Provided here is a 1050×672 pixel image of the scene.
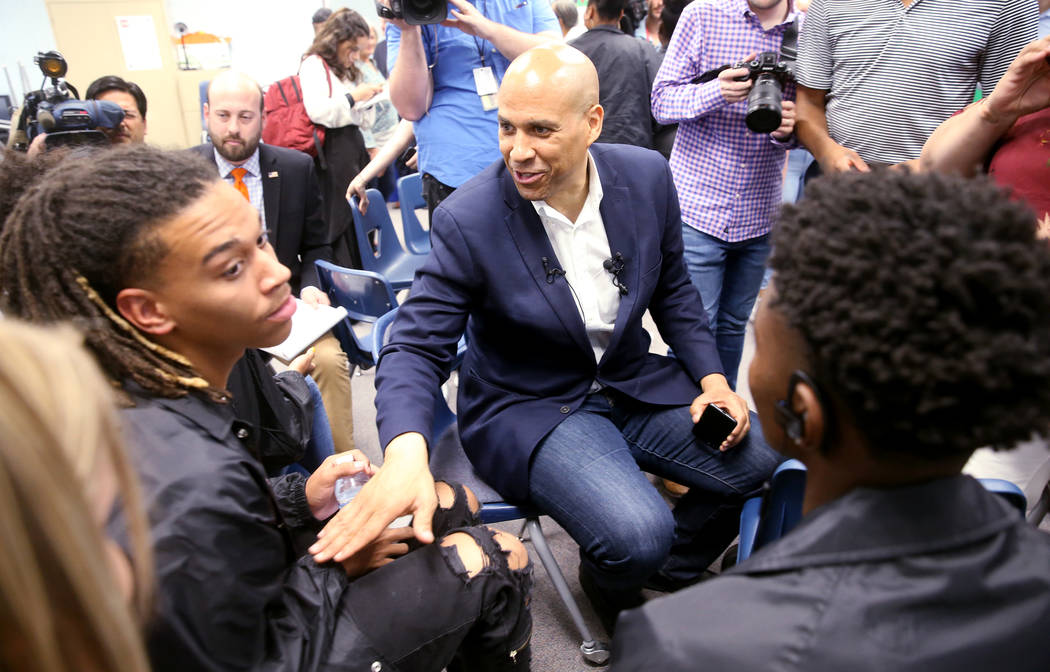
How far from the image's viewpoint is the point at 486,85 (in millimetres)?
2623

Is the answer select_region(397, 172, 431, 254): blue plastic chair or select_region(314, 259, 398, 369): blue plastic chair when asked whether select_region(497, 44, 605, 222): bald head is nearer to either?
select_region(314, 259, 398, 369): blue plastic chair

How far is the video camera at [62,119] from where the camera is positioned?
2.53m

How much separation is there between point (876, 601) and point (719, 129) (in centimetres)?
193

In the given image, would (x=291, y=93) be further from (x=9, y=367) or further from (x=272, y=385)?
(x=9, y=367)

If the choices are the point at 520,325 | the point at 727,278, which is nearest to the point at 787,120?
the point at 727,278

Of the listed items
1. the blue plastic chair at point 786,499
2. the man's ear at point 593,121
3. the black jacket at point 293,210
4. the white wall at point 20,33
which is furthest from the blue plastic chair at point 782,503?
the white wall at point 20,33

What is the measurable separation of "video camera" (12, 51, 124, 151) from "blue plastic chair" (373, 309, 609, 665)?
149 centimetres

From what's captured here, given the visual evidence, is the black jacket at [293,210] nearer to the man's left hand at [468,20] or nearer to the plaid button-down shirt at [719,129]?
the man's left hand at [468,20]

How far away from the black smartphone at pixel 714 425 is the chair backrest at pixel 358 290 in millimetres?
1187

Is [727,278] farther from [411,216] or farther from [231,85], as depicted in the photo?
[231,85]

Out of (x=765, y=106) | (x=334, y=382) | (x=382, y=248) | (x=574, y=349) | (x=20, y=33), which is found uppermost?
(x=20, y=33)

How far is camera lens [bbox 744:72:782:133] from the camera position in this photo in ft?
6.58

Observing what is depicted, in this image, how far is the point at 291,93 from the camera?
167 inches

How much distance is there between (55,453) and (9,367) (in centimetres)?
8
